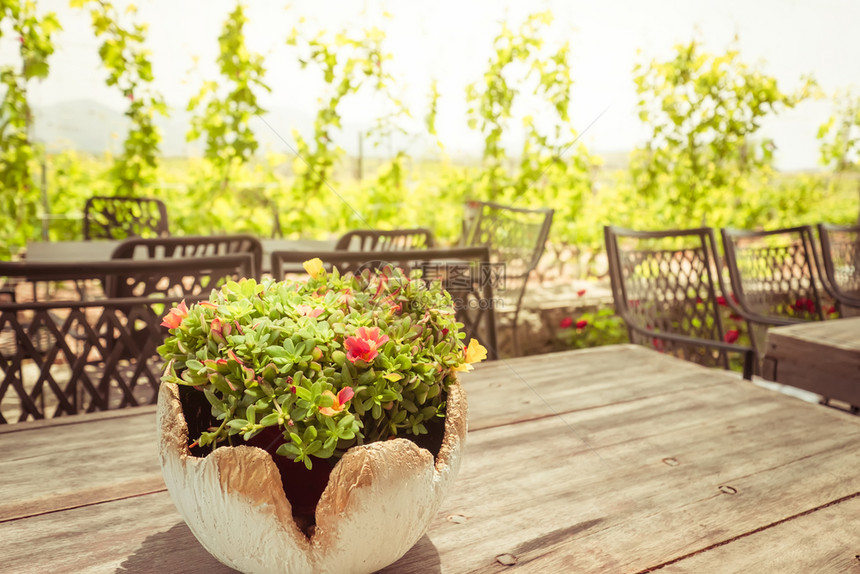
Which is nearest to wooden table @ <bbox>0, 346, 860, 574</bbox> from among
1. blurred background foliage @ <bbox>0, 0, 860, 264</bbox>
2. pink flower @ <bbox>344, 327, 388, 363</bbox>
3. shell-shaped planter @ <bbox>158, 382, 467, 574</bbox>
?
shell-shaped planter @ <bbox>158, 382, 467, 574</bbox>

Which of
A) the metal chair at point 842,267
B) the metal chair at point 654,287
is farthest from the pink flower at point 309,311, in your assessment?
the metal chair at point 842,267

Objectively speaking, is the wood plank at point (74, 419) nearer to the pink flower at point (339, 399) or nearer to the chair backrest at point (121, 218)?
the pink flower at point (339, 399)

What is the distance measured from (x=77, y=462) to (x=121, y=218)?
9.28 feet

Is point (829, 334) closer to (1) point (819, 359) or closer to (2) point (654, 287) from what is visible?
(1) point (819, 359)

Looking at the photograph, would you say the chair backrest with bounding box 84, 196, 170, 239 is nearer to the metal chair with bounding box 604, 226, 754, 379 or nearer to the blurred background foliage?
the blurred background foliage

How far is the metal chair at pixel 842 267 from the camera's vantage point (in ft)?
8.13

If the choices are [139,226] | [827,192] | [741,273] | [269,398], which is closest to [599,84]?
[269,398]

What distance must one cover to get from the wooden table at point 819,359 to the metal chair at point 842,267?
0.92 meters

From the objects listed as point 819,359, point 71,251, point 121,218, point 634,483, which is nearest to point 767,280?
point 819,359

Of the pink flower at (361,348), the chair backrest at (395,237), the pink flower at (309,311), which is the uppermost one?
the chair backrest at (395,237)

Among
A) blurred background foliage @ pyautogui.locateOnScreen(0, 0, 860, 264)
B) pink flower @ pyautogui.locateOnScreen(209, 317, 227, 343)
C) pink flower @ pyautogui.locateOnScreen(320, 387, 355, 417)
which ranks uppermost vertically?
blurred background foliage @ pyautogui.locateOnScreen(0, 0, 860, 264)

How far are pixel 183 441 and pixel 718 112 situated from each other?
14.8 feet

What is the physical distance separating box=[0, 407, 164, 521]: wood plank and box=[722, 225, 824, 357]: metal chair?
2.12 meters

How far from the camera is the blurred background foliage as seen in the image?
3436 millimetres
